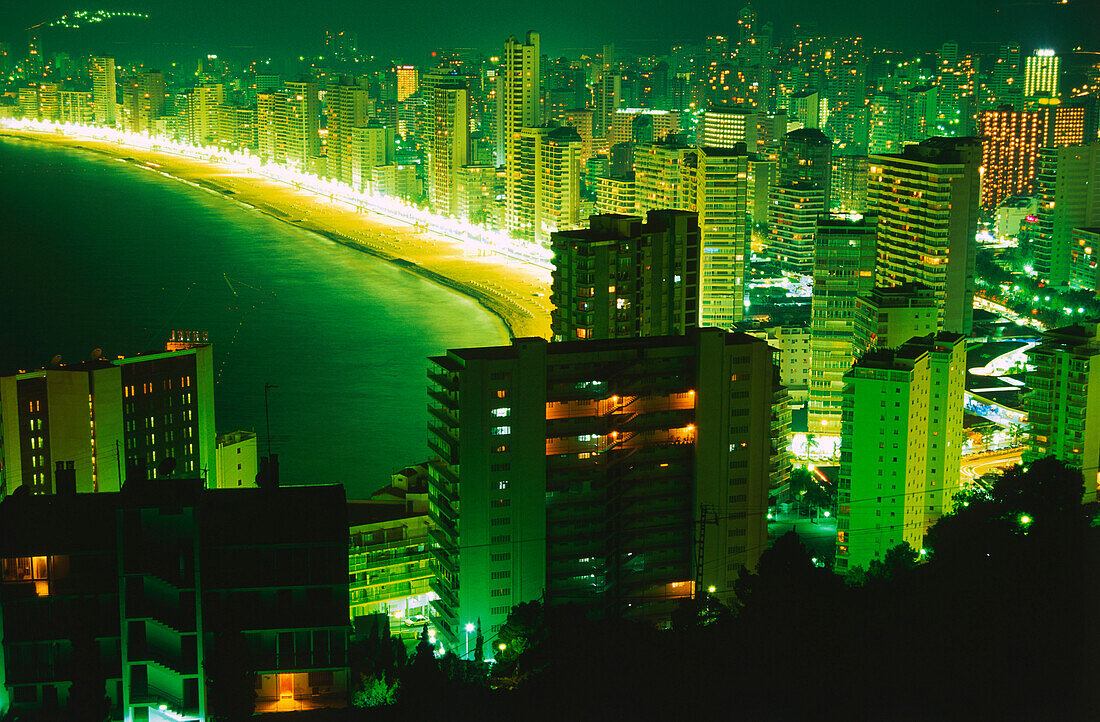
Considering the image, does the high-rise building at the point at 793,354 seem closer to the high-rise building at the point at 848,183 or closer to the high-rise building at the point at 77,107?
the high-rise building at the point at 848,183

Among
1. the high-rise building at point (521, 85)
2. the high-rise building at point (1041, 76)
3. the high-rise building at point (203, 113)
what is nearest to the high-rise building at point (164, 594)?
the high-rise building at point (1041, 76)

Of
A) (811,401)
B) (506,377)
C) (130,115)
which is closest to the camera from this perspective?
(506,377)

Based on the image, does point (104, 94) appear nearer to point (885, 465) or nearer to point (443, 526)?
point (885, 465)

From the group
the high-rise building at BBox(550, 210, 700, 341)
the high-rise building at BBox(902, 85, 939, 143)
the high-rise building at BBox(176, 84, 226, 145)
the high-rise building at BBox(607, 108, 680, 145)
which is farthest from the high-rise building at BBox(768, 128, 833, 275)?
the high-rise building at BBox(176, 84, 226, 145)

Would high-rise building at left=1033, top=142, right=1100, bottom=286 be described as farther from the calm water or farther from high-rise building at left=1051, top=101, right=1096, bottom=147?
the calm water

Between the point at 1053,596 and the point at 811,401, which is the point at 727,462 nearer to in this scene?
the point at 1053,596

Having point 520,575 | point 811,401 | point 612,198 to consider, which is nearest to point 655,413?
point 520,575
